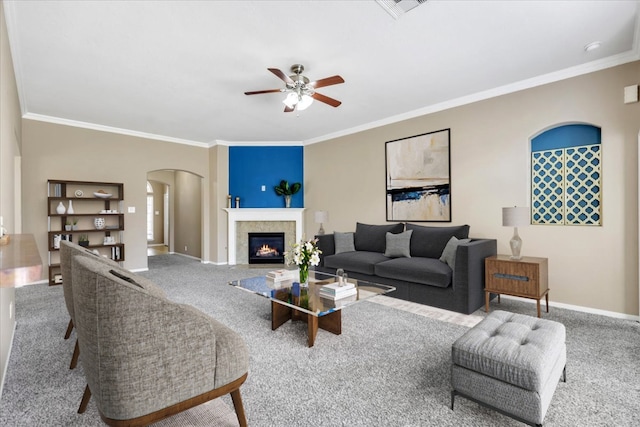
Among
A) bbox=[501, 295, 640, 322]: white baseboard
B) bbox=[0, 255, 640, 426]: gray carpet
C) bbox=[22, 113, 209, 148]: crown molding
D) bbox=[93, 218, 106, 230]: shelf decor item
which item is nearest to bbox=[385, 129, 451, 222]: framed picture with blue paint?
bbox=[501, 295, 640, 322]: white baseboard

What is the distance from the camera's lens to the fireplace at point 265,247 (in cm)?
688

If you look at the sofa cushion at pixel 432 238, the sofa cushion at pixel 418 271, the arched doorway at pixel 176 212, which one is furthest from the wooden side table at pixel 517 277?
the arched doorway at pixel 176 212

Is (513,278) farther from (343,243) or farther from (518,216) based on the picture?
(343,243)

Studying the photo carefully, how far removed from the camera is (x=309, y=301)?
266cm

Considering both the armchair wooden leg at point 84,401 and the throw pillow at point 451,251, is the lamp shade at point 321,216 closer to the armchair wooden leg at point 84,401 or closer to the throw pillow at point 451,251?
the throw pillow at point 451,251

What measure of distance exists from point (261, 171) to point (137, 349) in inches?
234

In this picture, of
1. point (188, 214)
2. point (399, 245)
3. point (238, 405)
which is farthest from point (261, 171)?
point (238, 405)

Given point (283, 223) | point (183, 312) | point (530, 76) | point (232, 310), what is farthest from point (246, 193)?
point (183, 312)

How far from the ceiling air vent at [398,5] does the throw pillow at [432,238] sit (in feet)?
8.91

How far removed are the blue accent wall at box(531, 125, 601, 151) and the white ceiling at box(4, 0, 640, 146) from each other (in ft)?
1.99

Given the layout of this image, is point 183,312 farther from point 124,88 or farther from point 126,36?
point 124,88

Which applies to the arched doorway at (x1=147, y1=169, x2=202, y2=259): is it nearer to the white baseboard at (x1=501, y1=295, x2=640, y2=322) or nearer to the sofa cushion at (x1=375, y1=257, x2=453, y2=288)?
the sofa cushion at (x1=375, y1=257, x2=453, y2=288)

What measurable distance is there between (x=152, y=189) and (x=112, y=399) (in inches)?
427

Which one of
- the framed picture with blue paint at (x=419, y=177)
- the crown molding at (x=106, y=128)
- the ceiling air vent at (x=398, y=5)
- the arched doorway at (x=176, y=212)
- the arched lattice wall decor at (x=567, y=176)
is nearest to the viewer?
the ceiling air vent at (x=398, y=5)
